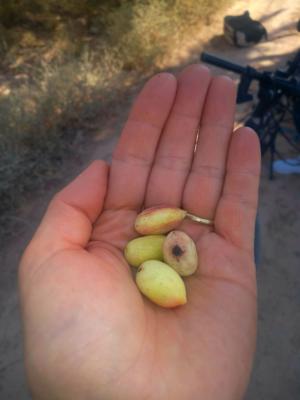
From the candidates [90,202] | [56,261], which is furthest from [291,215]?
[56,261]

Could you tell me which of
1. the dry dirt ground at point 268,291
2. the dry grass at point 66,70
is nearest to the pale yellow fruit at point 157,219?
the dry dirt ground at point 268,291

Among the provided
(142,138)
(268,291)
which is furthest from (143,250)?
(268,291)

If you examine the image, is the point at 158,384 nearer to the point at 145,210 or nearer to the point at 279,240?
the point at 145,210

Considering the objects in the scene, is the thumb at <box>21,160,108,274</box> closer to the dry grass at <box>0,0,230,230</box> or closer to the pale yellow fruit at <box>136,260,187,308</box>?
the pale yellow fruit at <box>136,260,187,308</box>

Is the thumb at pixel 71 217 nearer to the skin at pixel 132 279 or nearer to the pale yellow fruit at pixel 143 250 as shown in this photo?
the skin at pixel 132 279

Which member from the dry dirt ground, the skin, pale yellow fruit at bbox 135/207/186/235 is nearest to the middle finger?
the skin

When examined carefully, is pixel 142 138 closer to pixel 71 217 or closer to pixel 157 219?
pixel 157 219
